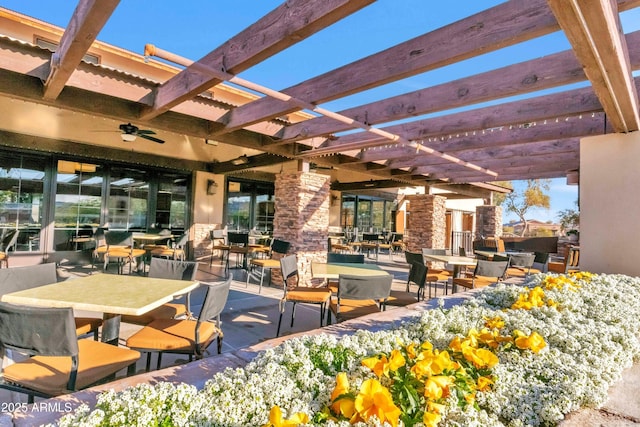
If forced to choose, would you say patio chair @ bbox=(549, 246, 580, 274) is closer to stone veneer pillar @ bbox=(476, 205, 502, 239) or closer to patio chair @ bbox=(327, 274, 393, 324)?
patio chair @ bbox=(327, 274, 393, 324)

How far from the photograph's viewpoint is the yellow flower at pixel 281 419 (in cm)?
81

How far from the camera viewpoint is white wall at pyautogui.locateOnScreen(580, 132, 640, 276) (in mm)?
3645

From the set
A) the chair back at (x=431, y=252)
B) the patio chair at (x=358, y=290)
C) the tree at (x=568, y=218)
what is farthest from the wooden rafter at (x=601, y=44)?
the tree at (x=568, y=218)

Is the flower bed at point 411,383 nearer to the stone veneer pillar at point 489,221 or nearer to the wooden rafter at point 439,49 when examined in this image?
the wooden rafter at point 439,49

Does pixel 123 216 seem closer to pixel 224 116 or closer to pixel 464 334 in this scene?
pixel 224 116

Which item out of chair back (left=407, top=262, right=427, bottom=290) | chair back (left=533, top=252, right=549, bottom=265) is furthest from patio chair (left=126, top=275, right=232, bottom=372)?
chair back (left=533, top=252, right=549, bottom=265)

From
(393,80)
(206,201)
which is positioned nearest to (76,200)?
(206,201)

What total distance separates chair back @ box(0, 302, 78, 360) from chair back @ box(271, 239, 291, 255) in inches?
170

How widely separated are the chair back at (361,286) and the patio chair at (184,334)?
1131mm

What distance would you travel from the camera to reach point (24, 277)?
3021 mm

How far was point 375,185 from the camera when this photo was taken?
35.6ft

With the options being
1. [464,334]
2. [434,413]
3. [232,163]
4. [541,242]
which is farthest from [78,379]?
[541,242]

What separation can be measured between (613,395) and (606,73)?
2153 mm

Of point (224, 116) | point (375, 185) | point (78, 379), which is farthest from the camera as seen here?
point (375, 185)
